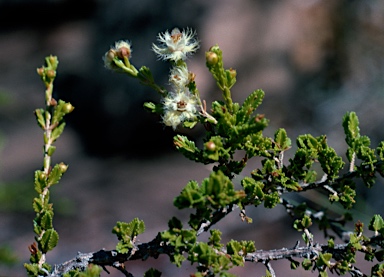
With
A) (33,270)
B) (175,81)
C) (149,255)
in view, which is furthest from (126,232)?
(175,81)

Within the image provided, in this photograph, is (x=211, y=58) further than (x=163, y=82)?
No

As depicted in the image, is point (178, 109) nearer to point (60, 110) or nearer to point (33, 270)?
point (60, 110)

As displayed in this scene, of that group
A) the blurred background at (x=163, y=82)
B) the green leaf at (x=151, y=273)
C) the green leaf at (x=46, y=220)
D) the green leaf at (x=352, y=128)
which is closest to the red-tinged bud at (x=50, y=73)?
the green leaf at (x=46, y=220)

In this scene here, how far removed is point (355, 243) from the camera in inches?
35.4

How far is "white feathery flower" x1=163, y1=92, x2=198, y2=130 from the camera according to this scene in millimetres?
901

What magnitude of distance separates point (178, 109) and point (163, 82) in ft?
10.6

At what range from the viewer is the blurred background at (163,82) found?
151 inches

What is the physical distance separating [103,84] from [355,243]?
3.96 meters

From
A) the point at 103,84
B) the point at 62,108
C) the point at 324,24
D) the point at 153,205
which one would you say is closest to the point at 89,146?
the point at 103,84

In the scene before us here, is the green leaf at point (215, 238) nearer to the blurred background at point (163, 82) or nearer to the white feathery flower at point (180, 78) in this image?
the white feathery flower at point (180, 78)

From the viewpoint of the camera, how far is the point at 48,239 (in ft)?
2.93

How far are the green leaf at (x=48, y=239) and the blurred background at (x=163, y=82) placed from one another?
2.58 m

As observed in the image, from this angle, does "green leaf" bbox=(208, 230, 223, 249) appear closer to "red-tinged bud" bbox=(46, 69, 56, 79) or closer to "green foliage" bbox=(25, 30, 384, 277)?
"green foliage" bbox=(25, 30, 384, 277)

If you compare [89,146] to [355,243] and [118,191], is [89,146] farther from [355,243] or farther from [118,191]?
[355,243]
